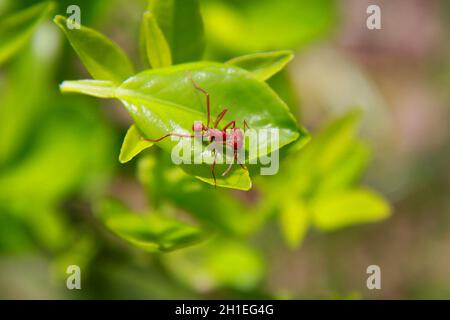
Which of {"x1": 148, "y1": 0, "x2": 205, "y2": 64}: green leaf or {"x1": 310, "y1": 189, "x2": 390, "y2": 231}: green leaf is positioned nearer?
{"x1": 148, "y1": 0, "x2": 205, "y2": 64}: green leaf

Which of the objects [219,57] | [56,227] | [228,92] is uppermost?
[219,57]

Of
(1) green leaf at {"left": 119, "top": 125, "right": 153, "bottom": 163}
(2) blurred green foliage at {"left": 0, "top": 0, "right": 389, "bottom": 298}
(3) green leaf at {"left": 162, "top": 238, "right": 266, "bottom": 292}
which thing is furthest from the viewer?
(3) green leaf at {"left": 162, "top": 238, "right": 266, "bottom": 292}

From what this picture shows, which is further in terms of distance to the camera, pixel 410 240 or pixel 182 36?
pixel 410 240

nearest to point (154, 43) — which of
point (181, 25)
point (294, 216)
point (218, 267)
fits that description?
point (181, 25)

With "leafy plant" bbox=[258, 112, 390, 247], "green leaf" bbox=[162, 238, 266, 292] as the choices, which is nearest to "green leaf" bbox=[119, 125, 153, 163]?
"leafy plant" bbox=[258, 112, 390, 247]

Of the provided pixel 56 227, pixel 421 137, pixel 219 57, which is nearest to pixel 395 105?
pixel 421 137

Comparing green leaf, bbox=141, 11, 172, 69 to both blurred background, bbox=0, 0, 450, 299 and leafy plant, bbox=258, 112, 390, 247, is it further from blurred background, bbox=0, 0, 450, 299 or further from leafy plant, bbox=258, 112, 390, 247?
leafy plant, bbox=258, 112, 390, 247

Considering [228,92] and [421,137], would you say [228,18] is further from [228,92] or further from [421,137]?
[421,137]

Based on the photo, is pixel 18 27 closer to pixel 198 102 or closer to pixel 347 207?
pixel 198 102
